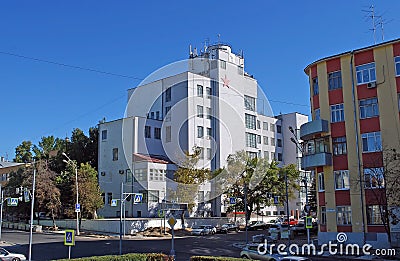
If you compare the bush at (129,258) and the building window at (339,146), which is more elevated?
the building window at (339,146)

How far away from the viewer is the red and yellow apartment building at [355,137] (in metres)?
32.8

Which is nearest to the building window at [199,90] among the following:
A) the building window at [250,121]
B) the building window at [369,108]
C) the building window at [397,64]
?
the building window at [250,121]

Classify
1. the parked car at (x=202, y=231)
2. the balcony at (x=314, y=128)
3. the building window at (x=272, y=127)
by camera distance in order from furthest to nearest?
the building window at (x=272, y=127)
the parked car at (x=202, y=231)
the balcony at (x=314, y=128)

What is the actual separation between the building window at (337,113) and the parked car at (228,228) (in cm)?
→ 2207

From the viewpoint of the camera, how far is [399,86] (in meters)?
32.7

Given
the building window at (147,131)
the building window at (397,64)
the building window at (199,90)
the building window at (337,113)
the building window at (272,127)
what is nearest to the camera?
the building window at (397,64)

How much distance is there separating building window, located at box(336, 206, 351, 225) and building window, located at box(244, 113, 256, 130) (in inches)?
1396

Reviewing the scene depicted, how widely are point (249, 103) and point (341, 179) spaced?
37003 mm

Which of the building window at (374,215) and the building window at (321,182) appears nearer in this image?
the building window at (374,215)

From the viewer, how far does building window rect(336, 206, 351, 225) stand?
34.2 meters

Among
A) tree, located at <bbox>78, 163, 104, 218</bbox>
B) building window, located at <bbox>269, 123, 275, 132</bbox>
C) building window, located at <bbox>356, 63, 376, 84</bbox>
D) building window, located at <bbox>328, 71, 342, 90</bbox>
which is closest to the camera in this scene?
building window, located at <bbox>356, 63, 376, 84</bbox>

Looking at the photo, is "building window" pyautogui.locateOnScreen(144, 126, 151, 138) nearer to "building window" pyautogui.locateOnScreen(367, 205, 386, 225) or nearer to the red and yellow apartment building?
the red and yellow apartment building

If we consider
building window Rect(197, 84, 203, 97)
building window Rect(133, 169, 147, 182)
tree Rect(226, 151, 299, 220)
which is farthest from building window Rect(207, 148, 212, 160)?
building window Rect(133, 169, 147, 182)

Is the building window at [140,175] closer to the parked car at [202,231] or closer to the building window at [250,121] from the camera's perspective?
the parked car at [202,231]
